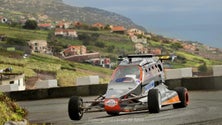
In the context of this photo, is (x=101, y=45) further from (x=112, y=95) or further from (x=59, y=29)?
(x=112, y=95)

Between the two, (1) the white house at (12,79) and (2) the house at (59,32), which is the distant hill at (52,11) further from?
(1) the white house at (12,79)

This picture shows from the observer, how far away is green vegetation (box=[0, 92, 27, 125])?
10964 mm

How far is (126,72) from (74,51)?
48.8m

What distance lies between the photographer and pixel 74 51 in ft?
219

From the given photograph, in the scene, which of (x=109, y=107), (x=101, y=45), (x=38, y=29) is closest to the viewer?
(x=109, y=107)

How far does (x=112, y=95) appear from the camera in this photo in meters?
17.2

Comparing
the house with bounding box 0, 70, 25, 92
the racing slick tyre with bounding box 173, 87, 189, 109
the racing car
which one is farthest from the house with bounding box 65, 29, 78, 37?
the racing car

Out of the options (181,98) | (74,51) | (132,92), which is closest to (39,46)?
(74,51)

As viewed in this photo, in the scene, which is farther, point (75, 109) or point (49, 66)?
point (49, 66)

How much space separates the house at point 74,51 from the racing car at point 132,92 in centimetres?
4452

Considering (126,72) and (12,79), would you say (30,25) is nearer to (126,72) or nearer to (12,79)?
(12,79)

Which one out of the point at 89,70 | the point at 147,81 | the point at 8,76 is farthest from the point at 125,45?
the point at 147,81

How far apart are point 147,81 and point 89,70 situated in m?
36.6

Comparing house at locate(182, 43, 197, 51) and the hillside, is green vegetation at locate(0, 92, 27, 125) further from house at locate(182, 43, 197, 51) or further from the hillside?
house at locate(182, 43, 197, 51)
